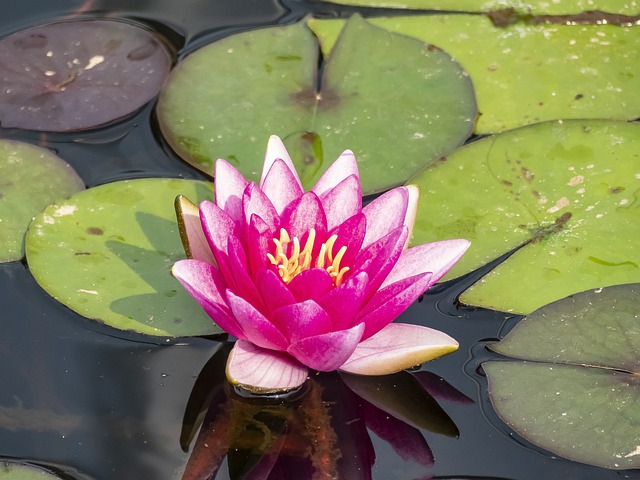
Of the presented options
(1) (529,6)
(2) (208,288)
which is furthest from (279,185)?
(1) (529,6)

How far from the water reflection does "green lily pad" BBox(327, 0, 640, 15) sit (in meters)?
2.00

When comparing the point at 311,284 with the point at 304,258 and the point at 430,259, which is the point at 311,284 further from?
the point at 430,259

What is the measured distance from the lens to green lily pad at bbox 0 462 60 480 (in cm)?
226

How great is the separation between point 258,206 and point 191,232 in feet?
0.85

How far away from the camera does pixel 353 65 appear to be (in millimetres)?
3588

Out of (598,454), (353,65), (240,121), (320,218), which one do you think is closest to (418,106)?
(353,65)

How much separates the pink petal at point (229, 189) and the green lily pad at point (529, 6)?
1.65 meters

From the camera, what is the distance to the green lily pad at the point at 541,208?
284cm

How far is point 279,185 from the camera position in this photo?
103 inches

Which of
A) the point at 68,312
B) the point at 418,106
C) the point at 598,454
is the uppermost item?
the point at 418,106

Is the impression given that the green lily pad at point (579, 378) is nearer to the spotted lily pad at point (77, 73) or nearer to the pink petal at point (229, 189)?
the pink petal at point (229, 189)

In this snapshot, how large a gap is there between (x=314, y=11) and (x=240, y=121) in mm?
1025

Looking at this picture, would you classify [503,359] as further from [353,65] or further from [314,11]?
[314,11]

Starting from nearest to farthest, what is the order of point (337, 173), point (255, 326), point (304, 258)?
1. point (255, 326)
2. point (304, 258)
3. point (337, 173)
